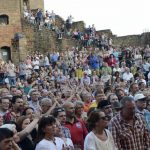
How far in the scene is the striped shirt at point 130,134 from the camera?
26.2 feet

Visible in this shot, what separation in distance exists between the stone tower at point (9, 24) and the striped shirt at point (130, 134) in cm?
2710

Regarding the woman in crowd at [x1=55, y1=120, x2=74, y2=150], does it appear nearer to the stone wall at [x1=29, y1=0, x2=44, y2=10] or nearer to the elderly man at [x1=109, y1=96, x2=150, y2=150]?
the elderly man at [x1=109, y1=96, x2=150, y2=150]

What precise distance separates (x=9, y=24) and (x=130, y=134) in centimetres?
2883

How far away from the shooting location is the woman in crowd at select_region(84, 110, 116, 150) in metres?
7.52

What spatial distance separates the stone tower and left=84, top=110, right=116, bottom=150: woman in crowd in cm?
2736

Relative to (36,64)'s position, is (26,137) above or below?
Result: below

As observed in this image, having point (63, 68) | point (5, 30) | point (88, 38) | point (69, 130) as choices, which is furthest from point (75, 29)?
point (69, 130)

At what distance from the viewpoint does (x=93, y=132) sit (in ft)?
25.3

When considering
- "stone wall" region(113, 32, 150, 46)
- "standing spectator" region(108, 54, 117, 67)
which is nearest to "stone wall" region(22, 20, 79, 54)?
"standing spectator" region(108, 54, 117, 67)

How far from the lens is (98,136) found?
766 centimetres

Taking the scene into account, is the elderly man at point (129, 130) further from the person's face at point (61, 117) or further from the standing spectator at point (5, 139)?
the standing spectator at point (5, 139)

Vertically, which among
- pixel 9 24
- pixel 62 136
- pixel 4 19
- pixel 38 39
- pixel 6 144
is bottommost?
pixel 62 136

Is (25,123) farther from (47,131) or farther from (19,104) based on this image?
(19,104)

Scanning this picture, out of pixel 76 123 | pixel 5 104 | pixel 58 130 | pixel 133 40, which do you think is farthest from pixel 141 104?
pixel 133 40
